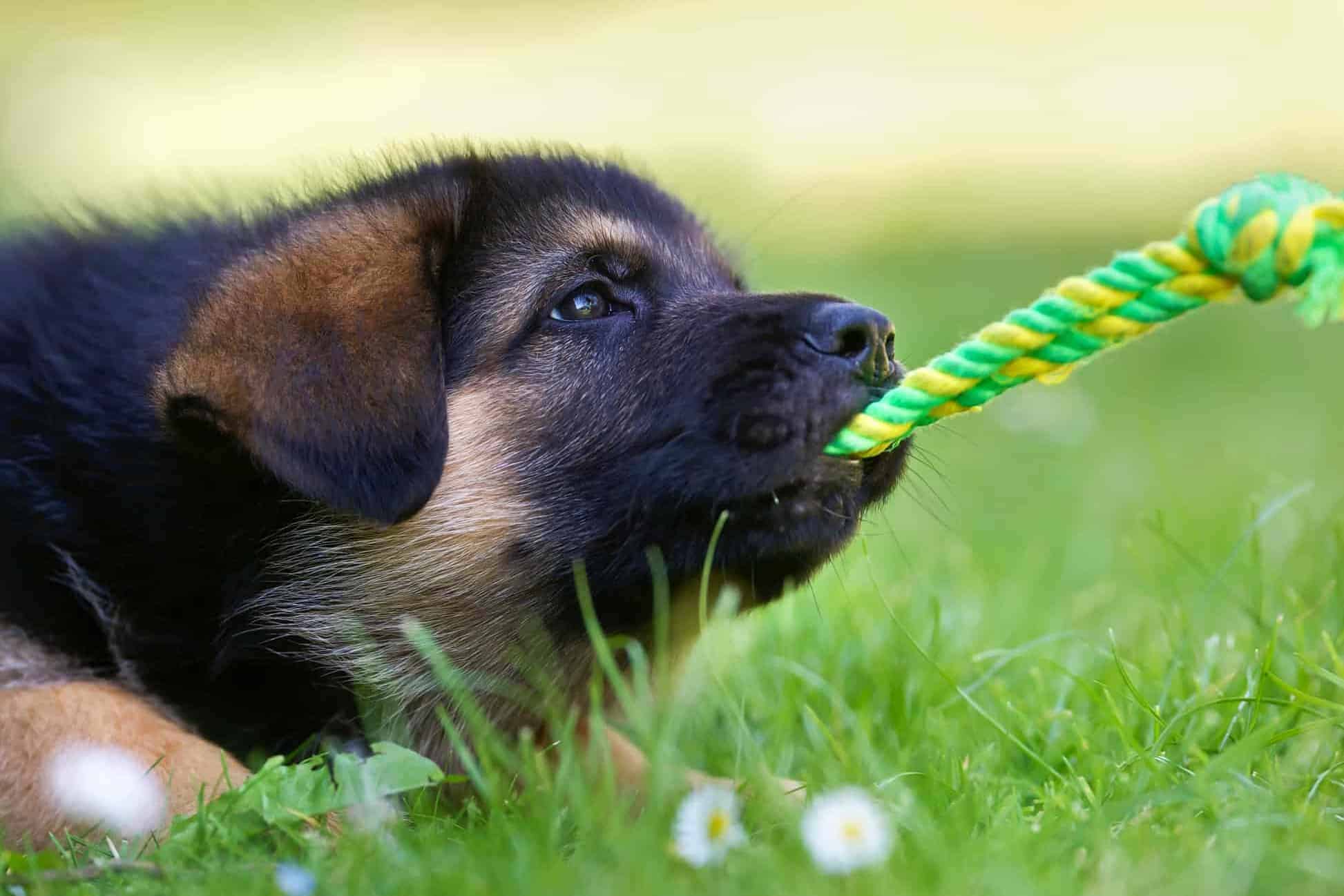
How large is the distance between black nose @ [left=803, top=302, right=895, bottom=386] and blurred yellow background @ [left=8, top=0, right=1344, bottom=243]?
7162 mm

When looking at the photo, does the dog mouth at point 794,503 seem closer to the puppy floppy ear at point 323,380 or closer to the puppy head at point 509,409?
the puppy head at point 509,409

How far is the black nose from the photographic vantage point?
3.32 meters

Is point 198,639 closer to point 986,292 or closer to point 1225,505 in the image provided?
point 1225,505

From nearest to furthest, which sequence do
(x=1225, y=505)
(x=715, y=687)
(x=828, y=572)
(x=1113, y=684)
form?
(x=1113, y=684), (x=715, y=687), (x=828, y=572), (x=1225, y=505)

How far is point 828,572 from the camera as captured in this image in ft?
17.3

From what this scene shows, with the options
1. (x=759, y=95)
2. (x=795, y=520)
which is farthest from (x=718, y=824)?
(x=759, y=95)

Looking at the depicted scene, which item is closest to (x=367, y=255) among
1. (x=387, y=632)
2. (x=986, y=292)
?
(x=387, y=632)

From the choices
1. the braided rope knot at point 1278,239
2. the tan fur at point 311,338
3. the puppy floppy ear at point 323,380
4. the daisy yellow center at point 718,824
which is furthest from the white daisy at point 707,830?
the braided rope knot at point 1278,239

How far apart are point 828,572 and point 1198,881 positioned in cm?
303

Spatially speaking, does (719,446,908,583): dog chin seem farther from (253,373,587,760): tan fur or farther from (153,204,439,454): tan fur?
(153,204,439,454): tan fur

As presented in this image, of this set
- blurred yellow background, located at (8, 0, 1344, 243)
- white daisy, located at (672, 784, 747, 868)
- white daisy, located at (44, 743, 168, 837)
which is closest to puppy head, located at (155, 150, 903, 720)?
white daisy, located at (44, 743, 168, 837)

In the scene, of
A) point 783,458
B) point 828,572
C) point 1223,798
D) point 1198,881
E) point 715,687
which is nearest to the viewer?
point 1198,881

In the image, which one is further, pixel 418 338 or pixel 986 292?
pixel 986 292

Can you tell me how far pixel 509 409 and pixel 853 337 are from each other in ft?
2.51
